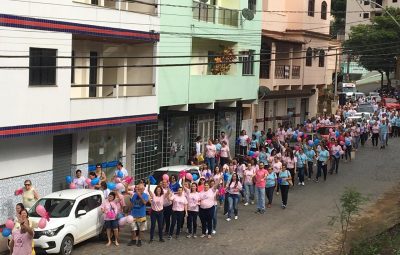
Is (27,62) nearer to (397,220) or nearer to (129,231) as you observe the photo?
(129,231)

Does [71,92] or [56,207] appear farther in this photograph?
[71,92]

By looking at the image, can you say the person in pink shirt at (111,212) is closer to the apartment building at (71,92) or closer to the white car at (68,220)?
the white car at (68,220)

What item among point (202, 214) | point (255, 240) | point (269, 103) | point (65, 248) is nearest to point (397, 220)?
point (255, 240)

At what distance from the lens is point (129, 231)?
16844 millimetres

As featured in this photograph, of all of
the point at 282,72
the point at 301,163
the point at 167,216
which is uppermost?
the point at 282,72

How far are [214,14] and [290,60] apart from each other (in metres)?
12.6

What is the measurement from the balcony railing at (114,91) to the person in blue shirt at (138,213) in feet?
21.5

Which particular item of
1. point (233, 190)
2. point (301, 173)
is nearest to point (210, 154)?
point (301, 173)

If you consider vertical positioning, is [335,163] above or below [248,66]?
below

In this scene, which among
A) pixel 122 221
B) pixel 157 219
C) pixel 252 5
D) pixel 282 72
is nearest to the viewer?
pixel 122 221

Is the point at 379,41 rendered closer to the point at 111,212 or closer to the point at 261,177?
the point at 261,177

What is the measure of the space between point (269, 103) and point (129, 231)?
22.8 meters

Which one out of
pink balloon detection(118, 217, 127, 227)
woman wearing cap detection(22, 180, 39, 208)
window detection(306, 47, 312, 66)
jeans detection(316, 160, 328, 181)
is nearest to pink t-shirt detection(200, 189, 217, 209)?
pink balloon detection(118, 217, 127, 227)

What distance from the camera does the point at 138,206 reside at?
15391mm
